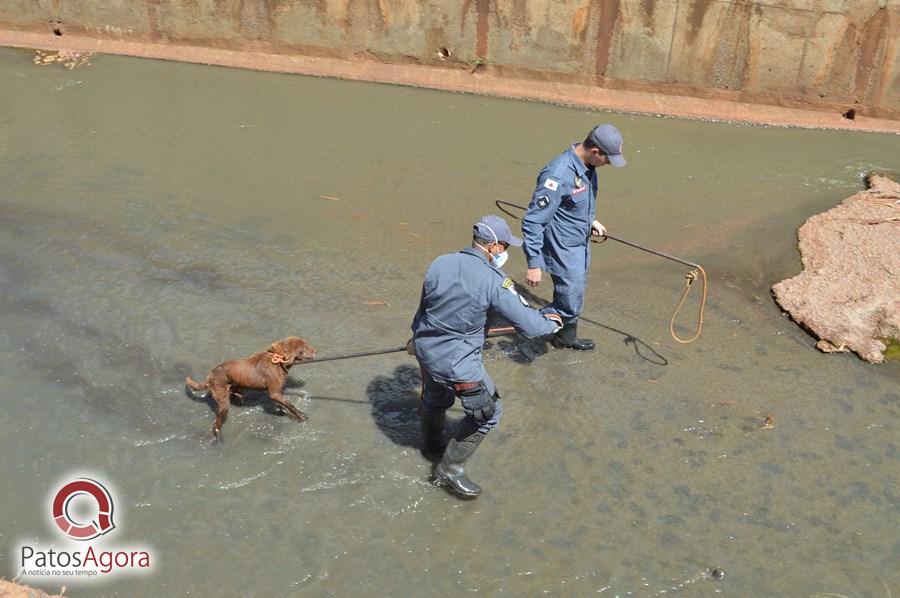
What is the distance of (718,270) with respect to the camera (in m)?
8.27

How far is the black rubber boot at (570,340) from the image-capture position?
7.03m

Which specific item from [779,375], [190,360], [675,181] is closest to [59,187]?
[190,360]

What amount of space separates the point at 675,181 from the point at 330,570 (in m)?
6.41

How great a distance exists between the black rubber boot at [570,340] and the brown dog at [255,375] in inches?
88.6

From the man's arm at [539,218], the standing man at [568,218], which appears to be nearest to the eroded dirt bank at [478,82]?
the standing man at [568,218]

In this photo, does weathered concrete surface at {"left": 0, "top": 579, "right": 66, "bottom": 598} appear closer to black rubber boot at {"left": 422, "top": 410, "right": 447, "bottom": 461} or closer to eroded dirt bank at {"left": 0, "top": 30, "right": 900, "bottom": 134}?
black rubber boot at {"left": 422, "top": 410, "right": 447, "bottom": 461}

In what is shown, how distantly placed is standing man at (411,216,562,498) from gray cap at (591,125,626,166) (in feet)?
4.41

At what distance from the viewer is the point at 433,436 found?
5.86m

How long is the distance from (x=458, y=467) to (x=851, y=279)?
4.46m

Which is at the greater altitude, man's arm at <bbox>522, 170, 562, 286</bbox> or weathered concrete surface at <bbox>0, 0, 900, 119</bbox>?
weathered concrete surface at <bbox>0, 0, 900, 119</bbox>

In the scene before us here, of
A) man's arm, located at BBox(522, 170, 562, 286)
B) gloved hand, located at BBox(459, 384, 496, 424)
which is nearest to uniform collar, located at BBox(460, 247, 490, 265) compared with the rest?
gloved hand, located at BBox(459, 384, 496, 424)

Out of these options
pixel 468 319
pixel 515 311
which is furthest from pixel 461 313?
pixel 515 311

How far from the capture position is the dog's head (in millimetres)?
5902

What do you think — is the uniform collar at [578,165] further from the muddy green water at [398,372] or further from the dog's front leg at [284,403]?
the dog's front leg at [284,403]
